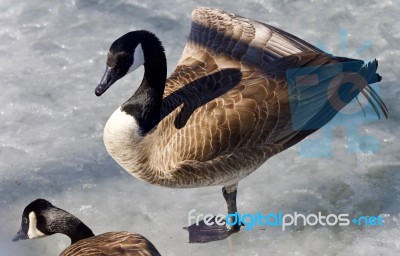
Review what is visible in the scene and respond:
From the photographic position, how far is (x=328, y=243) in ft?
16.2

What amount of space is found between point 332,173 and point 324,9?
6.78 ft

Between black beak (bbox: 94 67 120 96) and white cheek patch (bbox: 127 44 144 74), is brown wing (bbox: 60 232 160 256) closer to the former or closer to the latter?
black beak (bbox: 94 67 120 96)

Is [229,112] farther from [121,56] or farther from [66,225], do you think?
[66,225]

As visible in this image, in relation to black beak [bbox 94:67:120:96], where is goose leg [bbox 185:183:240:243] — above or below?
below

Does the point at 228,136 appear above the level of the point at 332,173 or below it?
above

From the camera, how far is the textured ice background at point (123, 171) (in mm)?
5055

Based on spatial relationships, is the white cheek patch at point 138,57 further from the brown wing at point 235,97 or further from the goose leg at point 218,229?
the goose leg at point 218,229

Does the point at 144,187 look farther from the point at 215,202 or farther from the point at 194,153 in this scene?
the point at 194,153

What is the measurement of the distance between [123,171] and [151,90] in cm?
110

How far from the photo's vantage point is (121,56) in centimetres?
448

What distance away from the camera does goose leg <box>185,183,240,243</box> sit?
5.05 meters

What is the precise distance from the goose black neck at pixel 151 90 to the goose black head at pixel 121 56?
0.35 feet

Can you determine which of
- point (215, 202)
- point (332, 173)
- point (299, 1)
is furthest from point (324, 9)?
point (215, 202)

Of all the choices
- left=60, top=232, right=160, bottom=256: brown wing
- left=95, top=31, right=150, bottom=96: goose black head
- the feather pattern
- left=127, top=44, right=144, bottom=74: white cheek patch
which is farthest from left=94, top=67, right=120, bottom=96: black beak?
left=60, top=232, right=160, bottom=256: brown wing
